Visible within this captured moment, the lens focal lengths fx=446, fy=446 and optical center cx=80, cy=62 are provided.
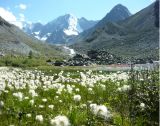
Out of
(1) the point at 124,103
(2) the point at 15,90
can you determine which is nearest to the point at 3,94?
(2) the point at 15,90

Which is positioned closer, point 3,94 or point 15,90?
point 3,94

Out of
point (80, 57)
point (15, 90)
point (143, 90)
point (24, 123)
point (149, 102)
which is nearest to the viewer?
point (24, 123)

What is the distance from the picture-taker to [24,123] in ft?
42.4

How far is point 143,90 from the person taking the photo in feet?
49.2

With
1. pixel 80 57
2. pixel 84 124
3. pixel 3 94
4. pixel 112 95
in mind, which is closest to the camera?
pixel 84 124

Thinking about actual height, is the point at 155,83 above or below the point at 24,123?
above

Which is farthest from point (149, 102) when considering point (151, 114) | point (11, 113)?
point (11, 113)

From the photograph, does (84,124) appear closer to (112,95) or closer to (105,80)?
(112,95)

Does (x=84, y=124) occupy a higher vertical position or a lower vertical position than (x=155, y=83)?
lower

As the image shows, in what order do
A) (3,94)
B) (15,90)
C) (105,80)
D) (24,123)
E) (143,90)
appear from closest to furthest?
(24,123)
(143,90)
(3,94)
(15,90)
(105,80)

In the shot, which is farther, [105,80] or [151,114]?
[105,80]

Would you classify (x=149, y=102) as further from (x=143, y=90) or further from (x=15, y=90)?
(x=15, y=90)

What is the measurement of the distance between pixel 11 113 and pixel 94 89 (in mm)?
6900

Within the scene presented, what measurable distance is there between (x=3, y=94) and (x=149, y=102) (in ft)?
26.3
